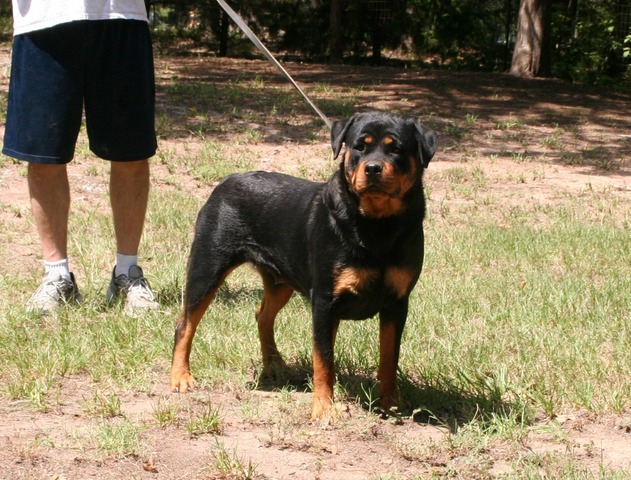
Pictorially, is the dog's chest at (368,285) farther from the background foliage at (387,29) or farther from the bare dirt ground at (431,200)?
the background foliage at (387,29)

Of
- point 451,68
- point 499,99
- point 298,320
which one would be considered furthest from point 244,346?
point 451,68

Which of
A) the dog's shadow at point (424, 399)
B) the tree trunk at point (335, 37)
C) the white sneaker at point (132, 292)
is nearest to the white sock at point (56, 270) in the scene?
the white sneaker at point (132, 292)

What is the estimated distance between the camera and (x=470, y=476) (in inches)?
146

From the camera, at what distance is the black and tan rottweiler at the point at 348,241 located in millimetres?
4074

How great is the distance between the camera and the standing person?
5.54 metres

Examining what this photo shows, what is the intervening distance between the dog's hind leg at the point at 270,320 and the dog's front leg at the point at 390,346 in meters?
0.68

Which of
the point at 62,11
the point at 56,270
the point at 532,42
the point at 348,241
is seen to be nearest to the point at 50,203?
the point at 56,270

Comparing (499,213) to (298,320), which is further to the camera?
(499,213)

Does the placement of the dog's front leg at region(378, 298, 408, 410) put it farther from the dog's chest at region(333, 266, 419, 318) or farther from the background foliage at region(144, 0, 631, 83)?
the background foliage at region(144, 0, 631, 83)

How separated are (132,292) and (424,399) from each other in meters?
2.11

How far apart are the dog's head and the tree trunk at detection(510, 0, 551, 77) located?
12.6 metres

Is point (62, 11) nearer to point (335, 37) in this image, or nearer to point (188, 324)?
point (188, 324)

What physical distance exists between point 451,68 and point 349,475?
54.6 ft

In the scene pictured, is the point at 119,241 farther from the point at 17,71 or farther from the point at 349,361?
the point at 349,361
